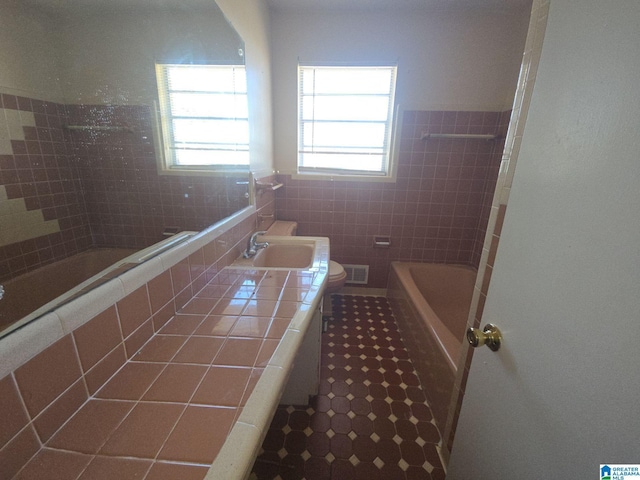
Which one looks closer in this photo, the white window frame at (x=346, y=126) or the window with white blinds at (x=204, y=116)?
the window with white blinds at (x=204, y=116)

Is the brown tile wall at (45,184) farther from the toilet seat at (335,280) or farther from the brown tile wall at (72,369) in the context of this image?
the toilet seat at (335,280)

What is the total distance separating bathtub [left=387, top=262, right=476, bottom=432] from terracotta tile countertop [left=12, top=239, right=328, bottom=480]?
95 centimetres

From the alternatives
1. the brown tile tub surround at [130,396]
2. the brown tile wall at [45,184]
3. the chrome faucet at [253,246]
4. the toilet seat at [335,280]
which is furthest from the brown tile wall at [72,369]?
the toilet seat at [335,280]

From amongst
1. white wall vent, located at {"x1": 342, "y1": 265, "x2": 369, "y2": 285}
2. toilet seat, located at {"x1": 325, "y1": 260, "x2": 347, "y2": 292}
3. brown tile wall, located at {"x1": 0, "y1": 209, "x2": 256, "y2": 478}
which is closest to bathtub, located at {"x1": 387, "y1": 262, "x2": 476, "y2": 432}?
white wall vent, located at {"x1": 342, "y1": 265, "x2": 369, "y2": 285}

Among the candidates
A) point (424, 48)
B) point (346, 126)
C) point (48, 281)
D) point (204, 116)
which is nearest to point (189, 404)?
point (48, 281)

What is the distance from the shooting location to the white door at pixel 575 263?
0.37m

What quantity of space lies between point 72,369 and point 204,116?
1.28 m

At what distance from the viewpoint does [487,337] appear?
2.17 ft

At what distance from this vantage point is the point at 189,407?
20.6 inches

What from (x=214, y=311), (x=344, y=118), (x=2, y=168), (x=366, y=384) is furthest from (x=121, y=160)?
(x=344, y=118)

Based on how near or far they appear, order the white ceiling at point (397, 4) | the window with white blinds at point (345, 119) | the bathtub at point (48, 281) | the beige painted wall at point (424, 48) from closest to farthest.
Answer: the bathtub at point (48, 281) → the white ceiling at point (397, 4) → the beige painted wall at point (424, 48) → the window with white blinds at point (345, 119)

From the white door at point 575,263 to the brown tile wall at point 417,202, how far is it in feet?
5.87

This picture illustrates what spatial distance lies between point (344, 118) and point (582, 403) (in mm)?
2334

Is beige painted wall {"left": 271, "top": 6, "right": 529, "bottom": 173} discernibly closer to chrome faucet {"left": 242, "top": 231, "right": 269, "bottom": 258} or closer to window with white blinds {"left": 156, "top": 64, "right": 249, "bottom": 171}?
window with white blinds {"left": 156, "top": 64, "right": 249, "bottom": 171}
